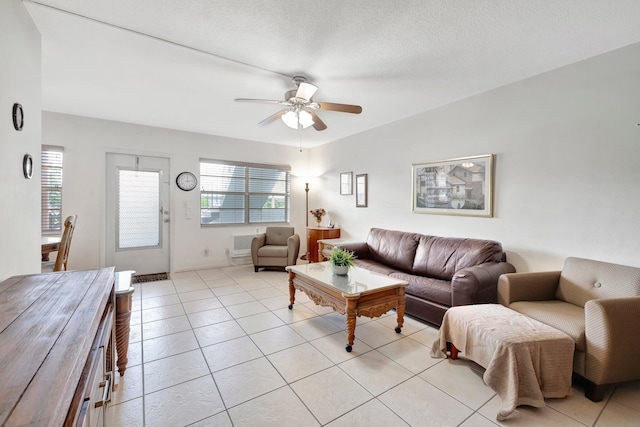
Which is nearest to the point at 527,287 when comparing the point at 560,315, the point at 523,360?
the point at 560,315

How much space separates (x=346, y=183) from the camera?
5121 millimetres

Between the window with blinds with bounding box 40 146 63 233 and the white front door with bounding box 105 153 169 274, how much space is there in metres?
0.55

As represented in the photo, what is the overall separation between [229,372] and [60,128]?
14.0 ft

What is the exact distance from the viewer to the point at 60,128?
12.6 ft

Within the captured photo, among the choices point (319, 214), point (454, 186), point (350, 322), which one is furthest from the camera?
point (319, 214)

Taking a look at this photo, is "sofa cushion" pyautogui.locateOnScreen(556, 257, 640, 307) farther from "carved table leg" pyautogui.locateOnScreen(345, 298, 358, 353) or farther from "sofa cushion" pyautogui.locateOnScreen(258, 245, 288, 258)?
"sofa cushion" pyautogui.locateOnScreen(258, 245, 288, 258)

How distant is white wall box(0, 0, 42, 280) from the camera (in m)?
1.53

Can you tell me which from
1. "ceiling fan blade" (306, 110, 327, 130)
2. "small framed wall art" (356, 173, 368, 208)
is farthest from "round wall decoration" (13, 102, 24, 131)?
"small framed wall art" (356, 173, 368, 208)

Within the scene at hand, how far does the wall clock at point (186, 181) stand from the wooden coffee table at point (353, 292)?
292cm

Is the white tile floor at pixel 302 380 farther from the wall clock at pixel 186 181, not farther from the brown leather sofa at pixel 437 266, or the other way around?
the wall clock at pixel 186 181

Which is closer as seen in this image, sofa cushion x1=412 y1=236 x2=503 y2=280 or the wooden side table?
the wooden side table

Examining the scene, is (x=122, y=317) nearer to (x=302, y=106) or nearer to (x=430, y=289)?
(x=302, y=106)

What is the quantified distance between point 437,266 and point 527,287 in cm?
94

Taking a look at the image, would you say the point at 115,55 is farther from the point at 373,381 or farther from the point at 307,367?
the point at 373,381
